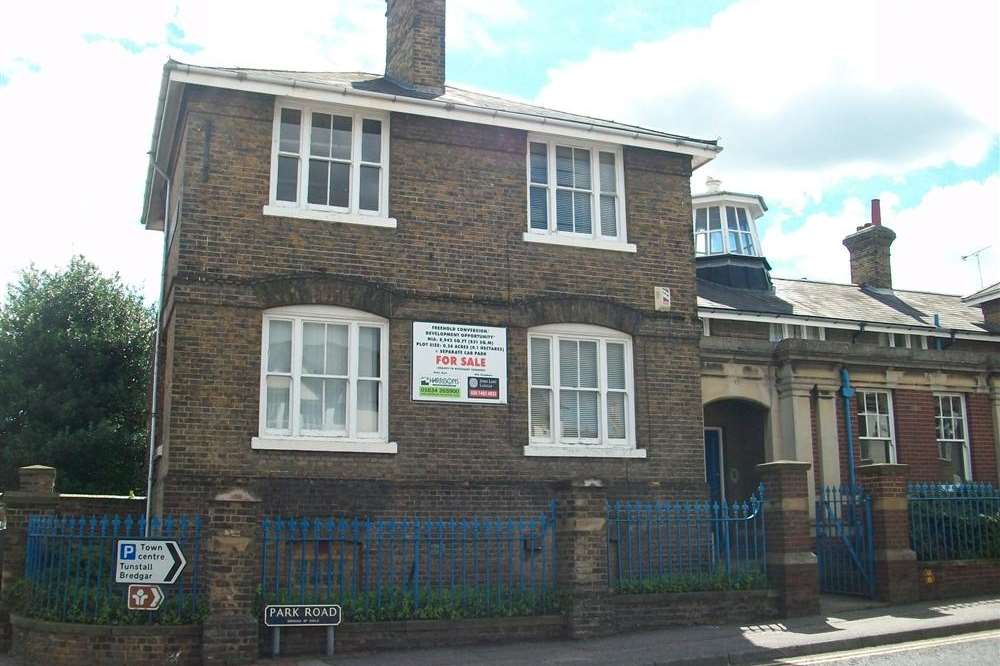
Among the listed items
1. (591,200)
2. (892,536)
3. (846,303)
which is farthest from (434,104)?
(846,303)

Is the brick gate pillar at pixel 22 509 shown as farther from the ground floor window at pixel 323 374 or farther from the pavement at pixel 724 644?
the ground floor window at pixel 323 374

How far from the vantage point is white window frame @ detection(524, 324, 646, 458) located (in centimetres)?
1427

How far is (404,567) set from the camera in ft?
40.7

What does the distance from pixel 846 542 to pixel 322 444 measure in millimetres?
7907

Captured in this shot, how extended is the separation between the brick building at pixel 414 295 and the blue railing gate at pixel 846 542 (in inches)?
82.0

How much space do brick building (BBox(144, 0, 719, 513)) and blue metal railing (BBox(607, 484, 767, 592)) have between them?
733 mm

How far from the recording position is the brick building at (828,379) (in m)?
18.7

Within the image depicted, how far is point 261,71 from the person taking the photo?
1381 centimetres

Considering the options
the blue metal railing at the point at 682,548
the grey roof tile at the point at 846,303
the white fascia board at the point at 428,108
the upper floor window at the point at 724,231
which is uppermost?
the upper floor window at the point at 724,231

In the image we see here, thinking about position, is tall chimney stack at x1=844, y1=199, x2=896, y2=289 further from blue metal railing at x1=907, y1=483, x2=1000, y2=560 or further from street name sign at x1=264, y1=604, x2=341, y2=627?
street name sign at x1=264, y1=604, x2=341, y2=627

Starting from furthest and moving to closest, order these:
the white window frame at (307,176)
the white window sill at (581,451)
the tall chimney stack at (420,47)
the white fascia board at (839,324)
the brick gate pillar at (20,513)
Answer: the white fascia board at (839,324) → the tall chimney stack at (420,47) → the white window sill at (581,451) → the white window frame at (307,176) → the brick gate pillar at (20,513)

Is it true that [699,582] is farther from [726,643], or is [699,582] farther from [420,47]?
[420,47]

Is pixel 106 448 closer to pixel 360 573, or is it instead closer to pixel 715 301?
pixel 360 573

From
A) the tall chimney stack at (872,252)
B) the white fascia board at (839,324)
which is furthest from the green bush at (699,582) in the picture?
the tall chimney stack at (872,252)
